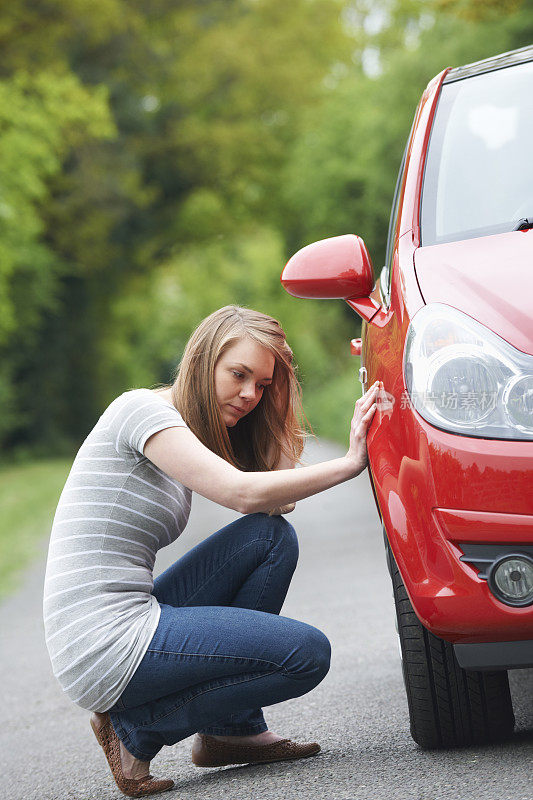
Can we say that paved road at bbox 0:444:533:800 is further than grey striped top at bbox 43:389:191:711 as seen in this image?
No

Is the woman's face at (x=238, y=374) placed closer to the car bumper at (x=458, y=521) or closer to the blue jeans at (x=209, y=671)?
the blue jeans at (x=209, y=671)

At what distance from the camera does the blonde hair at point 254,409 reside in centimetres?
293

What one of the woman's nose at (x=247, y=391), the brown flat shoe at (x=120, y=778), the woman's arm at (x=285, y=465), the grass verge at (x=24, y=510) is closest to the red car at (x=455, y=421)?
the woman's nose at (x=247, y=391)

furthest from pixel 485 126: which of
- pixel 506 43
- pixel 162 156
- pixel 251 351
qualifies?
pixel 162 156

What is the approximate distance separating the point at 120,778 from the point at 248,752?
0.37 metres

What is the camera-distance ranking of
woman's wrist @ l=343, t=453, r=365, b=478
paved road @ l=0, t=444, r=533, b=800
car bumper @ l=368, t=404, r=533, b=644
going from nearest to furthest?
1. car bumper @ l=368, t=404, r=533, b=644
2. paved road @ l=0, t=444, r=533, b=800
3. woman's wrist @ l=343, t=453, r=365, b=478

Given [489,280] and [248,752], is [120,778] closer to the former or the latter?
[248,752]

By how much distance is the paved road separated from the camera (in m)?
2.57

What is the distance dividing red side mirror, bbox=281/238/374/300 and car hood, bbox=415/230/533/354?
0.25 meters

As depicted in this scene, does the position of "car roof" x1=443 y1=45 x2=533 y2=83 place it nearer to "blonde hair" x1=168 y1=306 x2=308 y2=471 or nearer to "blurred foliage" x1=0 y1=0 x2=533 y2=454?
"blonde hair" x1=168 y1=306 x2=308 y2=471

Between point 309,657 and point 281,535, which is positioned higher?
point 281,535

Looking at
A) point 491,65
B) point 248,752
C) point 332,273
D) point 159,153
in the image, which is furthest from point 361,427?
point 159,153

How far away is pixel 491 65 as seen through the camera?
131 inches

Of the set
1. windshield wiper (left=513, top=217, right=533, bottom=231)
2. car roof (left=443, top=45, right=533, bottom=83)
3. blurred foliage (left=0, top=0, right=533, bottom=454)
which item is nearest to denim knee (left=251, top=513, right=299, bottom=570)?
windshield wiper (left=513, top=217, right=533, bottom=231)
